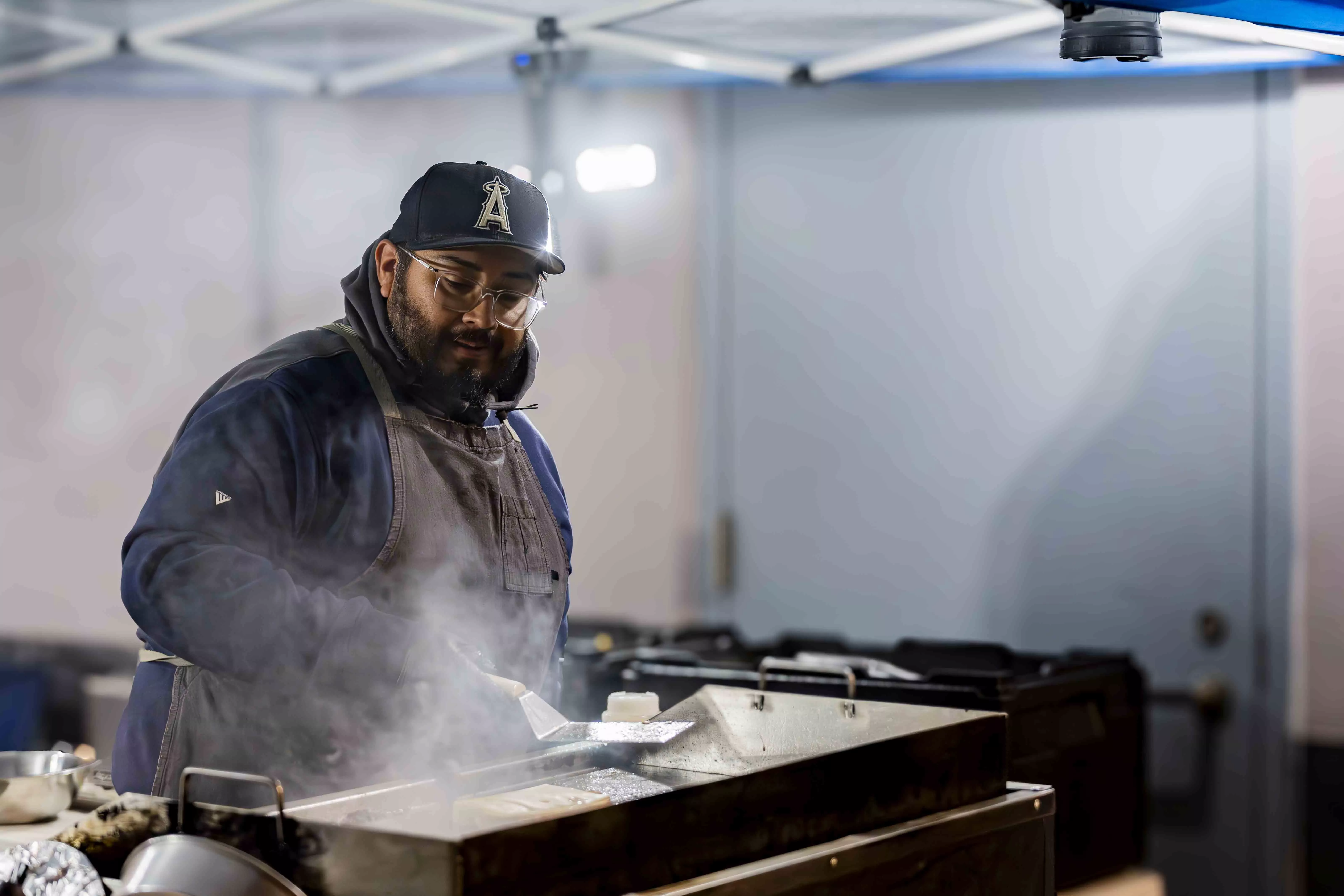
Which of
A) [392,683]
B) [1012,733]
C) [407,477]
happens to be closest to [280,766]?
[392,683]

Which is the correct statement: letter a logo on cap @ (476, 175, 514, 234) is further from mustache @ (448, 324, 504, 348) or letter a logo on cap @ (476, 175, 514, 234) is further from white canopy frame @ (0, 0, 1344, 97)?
white canopy frame @ (0, 0, 1344, 97)

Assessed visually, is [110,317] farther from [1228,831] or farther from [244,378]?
[1228,831]

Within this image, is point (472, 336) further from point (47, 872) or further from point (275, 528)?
point (47, 872)

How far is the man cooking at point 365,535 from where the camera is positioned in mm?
1501

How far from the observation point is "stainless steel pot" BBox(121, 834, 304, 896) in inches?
48.1

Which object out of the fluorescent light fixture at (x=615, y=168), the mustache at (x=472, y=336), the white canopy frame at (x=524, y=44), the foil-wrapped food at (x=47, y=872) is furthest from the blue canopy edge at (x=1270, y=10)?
the foil-wrapped food at (x=47, y=872)

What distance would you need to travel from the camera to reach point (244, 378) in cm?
164

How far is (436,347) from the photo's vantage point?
1.67 m

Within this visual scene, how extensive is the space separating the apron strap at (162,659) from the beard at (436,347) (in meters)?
0.41

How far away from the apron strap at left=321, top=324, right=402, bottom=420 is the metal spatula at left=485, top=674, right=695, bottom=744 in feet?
1.14

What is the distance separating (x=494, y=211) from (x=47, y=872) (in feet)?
2.74

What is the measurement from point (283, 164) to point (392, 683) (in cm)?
201

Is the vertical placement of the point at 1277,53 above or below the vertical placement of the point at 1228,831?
above

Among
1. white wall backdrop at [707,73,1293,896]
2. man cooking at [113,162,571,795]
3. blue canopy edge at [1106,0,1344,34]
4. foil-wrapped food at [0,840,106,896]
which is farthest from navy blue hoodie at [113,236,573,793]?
white wall backdrop at [707,73,1293,896]
